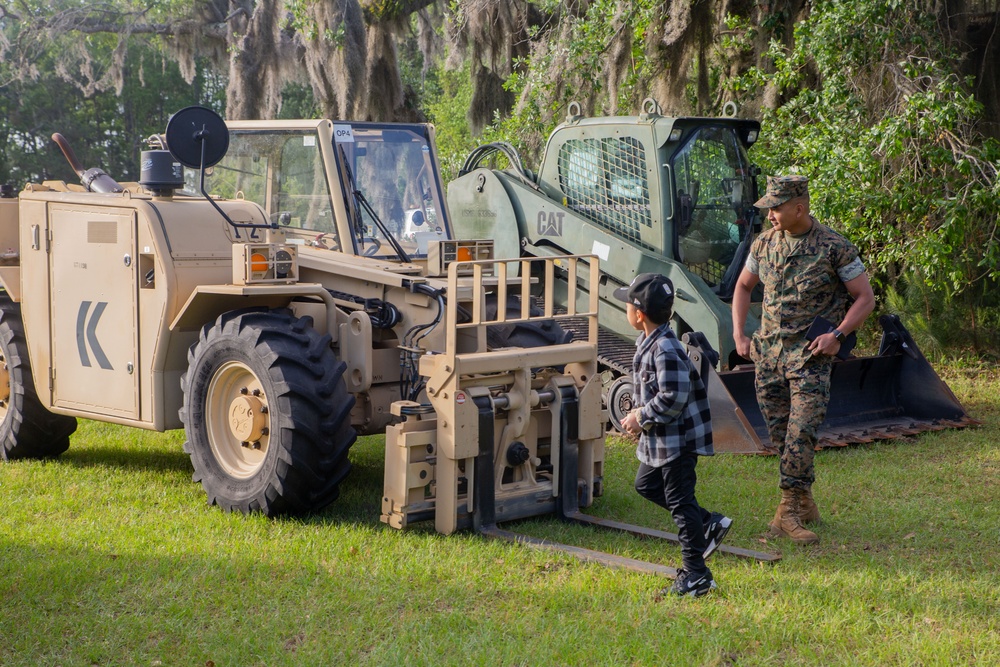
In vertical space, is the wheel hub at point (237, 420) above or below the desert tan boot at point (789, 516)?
above

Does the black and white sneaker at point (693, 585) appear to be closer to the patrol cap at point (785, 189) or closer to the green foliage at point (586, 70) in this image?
the patrol cap at point (785, 189)

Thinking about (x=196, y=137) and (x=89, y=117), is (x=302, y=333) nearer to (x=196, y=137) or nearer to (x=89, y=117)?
(x=196, y=137)

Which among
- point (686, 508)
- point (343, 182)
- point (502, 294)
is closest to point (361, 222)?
point (343, 182)

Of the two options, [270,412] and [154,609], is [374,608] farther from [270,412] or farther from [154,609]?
[270,412]

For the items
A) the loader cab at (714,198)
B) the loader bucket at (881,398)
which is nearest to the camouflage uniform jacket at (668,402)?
the loader bucket at (881,398)

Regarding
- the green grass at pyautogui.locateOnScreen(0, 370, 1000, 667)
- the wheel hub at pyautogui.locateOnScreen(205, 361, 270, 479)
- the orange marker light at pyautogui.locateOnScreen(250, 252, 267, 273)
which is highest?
the orange marker light at pyautogui.locateOnScreen(250, 252, 267, 273)

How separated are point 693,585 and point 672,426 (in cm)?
73

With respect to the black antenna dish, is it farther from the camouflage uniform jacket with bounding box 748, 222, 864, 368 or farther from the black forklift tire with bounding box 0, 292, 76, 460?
the camouflage uniform jacket with bounding box 748, 222, 864, 368

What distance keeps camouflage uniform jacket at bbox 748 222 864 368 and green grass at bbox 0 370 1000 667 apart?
3.57 feet

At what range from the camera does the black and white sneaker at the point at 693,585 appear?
16.4 ft

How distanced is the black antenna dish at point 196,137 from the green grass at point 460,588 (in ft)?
6.75

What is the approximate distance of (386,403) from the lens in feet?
22.3

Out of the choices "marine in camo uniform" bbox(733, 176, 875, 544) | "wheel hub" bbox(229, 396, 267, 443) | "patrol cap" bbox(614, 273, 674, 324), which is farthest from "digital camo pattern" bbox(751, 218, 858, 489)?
"wheel hub" bbox(229, 396, 267, 443)

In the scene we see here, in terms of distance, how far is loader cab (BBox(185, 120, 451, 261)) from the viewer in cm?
712
